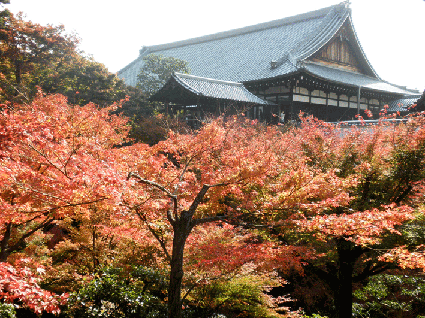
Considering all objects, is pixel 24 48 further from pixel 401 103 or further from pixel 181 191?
pixel 401 103

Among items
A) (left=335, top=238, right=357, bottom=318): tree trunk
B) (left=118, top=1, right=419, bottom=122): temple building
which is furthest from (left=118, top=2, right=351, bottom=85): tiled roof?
(left=335, top=238, right=357, bottom=318): tree trunk

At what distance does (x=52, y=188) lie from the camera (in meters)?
5.13

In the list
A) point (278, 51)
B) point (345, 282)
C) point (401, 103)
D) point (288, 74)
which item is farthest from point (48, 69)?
point (401, 103)

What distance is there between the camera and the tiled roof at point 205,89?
17150mm

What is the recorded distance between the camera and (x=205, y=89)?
1766cm

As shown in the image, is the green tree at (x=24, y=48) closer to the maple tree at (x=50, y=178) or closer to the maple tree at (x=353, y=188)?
the maple tree at (x=50, y=178)

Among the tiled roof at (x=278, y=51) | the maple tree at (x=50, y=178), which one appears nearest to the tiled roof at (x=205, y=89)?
the tiled roof at (x=278, y=51)

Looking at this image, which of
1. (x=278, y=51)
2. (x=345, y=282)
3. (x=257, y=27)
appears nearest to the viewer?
(x=345, y=282)

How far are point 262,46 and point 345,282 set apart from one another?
2290 cm

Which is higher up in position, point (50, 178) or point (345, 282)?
point (50, 178)

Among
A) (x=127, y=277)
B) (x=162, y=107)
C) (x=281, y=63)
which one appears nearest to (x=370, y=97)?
(x=281, y=63)

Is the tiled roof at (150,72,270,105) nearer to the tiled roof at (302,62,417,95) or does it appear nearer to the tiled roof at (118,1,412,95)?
the tiled roof at (118,1,412,95)

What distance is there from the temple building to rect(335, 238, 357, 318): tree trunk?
11.2m

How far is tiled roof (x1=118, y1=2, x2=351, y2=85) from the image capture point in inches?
874
